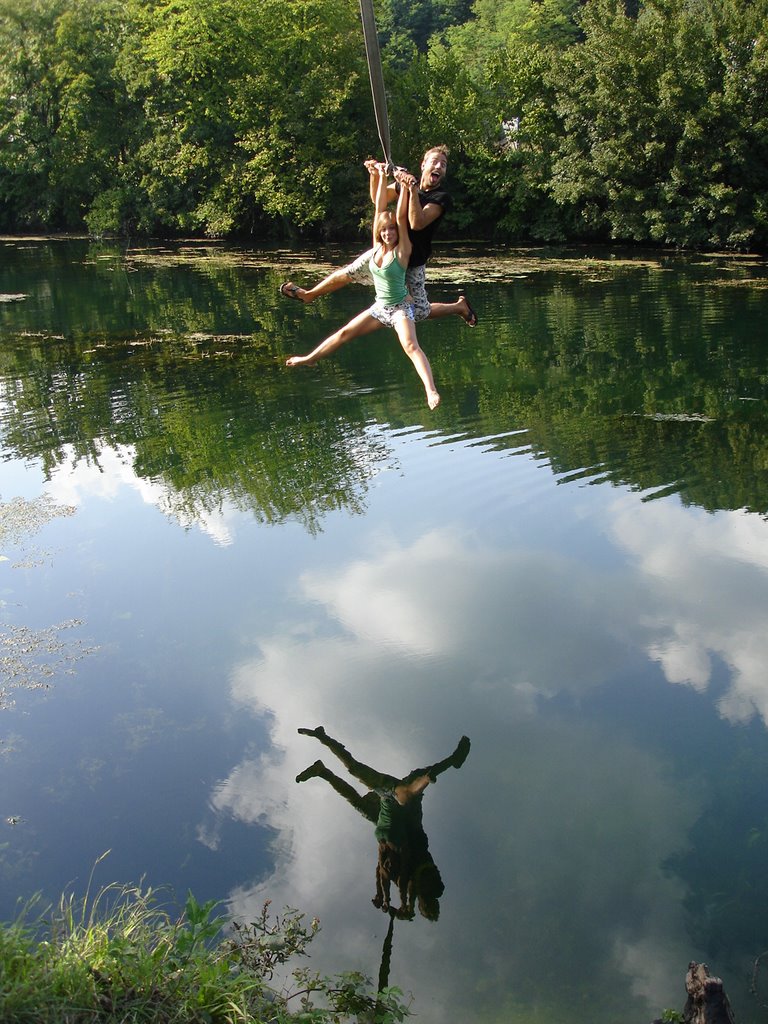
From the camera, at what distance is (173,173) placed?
116 feet

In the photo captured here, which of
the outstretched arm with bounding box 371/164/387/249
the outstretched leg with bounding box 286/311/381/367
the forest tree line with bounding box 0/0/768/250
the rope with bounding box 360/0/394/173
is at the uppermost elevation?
the forest tree line with bounding box 0/0/768/250

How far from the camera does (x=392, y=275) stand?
682 cm

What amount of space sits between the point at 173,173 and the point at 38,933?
3403 cm

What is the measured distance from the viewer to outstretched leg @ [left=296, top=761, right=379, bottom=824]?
5.48m

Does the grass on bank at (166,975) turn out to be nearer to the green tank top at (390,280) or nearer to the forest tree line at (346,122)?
the green tank top at (390,280)

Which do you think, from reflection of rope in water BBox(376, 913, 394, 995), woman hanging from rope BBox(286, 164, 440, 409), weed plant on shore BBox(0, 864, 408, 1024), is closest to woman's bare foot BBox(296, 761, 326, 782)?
weed plant on shore BBox(0, 864, 408, 1024)

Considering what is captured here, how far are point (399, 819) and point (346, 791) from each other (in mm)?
366

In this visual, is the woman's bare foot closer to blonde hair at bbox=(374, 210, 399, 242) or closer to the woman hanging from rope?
the woman hanging from rope

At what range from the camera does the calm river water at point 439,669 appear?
4695 millimetres

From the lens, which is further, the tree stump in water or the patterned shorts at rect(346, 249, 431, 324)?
the patterned shorts at rect(346, 249, 431, 324)

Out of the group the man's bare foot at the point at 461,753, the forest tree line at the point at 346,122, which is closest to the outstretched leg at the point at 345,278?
the man's bare foot at the point at 461,753

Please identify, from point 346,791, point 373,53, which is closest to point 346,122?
point 373,53

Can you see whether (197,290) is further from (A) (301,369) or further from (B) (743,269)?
(B) (743,269)

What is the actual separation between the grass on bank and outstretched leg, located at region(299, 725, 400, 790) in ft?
3.60
